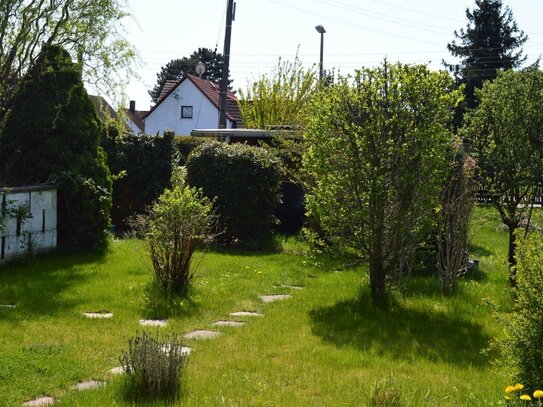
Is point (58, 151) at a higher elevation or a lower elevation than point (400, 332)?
higher

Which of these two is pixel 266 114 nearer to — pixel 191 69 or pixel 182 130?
pixel 182 130

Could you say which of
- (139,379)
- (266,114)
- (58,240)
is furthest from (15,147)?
(266,114)

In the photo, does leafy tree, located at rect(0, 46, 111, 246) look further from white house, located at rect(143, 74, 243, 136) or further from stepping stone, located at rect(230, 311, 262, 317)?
white house, located at rect(143, 74, 243, 136)

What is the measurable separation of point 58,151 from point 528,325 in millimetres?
9683

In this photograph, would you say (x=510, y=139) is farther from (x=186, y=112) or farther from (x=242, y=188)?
(x=186, y=112)

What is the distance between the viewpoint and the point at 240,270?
38.2ft

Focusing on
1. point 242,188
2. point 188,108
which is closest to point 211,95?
point 188,108

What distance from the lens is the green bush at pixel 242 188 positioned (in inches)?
578

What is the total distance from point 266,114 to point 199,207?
24.1 metres

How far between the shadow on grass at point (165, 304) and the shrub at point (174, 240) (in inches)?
4.8

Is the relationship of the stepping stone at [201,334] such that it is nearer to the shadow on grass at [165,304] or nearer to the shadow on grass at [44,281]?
the shadow on grass at [165,304]

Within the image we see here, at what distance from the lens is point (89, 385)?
224 inches

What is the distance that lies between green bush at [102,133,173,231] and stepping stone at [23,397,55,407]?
441 inches

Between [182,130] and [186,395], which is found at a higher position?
[182,130]
